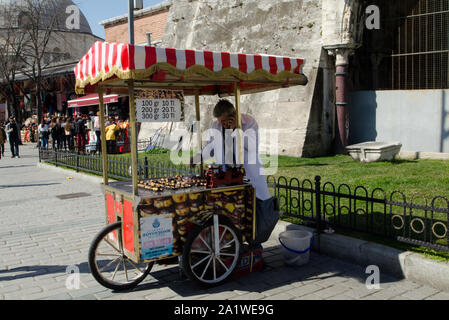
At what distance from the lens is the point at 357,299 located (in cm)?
431

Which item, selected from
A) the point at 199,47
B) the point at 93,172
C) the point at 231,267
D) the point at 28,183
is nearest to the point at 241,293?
the point at 231,267

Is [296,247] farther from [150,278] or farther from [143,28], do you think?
[143,28]

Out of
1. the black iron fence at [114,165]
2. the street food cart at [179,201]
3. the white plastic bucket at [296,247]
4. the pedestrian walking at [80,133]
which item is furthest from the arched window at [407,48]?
the pedestrian walking at [80,133]

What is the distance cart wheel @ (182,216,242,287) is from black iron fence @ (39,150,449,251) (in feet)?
4.72

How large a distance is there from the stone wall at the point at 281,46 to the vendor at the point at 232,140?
28.6 ft

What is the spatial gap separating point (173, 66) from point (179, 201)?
1.46 meters

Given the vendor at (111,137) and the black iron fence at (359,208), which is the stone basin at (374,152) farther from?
the vendor at (111,137)

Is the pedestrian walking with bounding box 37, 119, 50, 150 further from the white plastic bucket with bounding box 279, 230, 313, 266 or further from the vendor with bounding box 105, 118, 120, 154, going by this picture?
the white plastic bucket with bounding box 279, 230, 313, 266

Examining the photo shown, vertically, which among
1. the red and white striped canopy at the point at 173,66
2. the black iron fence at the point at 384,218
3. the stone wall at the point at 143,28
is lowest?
the black iron fence at the point at 384,218

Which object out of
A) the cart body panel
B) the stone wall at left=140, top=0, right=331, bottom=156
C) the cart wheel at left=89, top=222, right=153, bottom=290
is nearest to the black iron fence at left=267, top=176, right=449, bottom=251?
the cart body panel

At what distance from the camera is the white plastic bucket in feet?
17.0

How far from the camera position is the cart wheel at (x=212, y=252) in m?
4.64

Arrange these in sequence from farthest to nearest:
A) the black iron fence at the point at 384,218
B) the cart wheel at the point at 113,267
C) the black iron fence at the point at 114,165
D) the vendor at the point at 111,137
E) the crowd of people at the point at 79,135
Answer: the crowd of people at the point at 79,135, the vendor at the point at 111,137, the black iron fence at the point at 114,165, the black iron fence at the point at 384,218, the cart wheel at the point at 113,267

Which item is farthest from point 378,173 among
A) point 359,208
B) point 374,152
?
point 359,208
